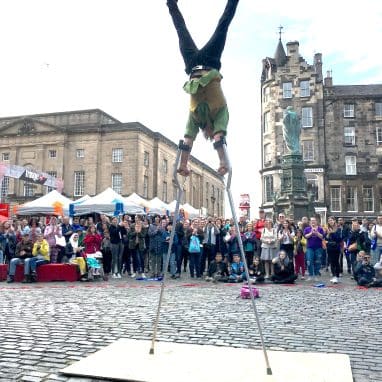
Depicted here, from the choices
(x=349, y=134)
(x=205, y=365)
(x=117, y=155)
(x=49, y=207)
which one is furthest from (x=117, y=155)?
(x=205, y=365)

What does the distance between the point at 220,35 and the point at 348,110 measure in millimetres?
47141

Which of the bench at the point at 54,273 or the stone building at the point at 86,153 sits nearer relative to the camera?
the bench at the point at 54,273

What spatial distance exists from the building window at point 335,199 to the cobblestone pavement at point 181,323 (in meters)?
36.4

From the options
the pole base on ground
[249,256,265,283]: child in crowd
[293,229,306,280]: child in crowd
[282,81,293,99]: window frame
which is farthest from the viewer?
[282,81,293,99]: window frame

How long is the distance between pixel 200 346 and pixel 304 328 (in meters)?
1.98

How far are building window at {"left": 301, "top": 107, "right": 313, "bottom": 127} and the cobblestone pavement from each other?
3887cm

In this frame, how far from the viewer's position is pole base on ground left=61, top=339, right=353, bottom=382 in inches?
146

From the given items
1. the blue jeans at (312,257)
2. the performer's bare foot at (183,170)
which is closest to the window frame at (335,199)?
the blue jeans at (312,257)

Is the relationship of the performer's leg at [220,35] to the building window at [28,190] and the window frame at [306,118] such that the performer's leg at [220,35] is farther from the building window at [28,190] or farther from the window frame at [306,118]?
the building window at [28,190]

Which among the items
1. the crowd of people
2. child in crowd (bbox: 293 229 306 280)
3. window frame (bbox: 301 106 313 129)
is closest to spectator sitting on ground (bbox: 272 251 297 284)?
A: the crowd of people

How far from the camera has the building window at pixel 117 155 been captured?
5150 centimetres

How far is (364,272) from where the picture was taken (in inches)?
467

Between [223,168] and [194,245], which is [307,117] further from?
[223,168]

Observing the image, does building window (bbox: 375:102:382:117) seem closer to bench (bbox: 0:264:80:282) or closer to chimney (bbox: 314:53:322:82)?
chimney (bbox: 314:53:322:82)
